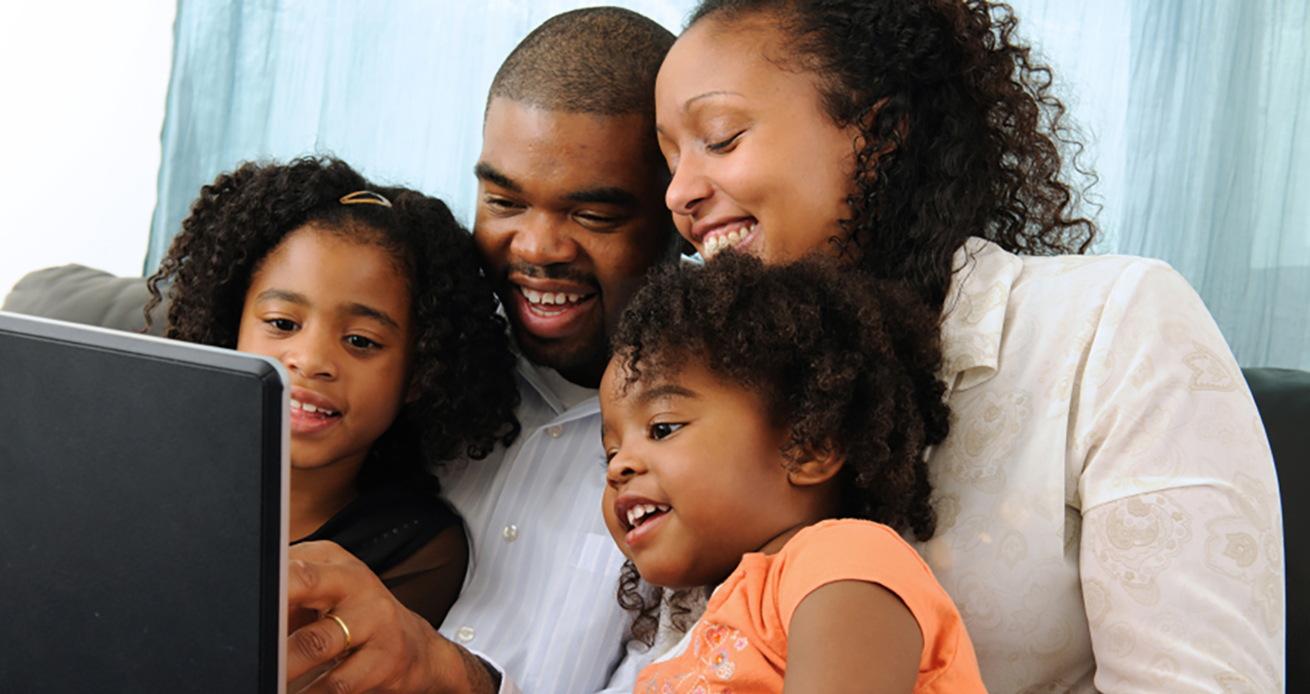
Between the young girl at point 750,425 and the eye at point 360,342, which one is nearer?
the young girl at point 750,425

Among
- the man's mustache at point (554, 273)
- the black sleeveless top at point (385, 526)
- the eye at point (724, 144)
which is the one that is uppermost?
the eye at point (724, 144)

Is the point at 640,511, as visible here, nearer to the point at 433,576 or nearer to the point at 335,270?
the point at 433,576

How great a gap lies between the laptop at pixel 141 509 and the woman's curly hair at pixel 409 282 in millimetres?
841

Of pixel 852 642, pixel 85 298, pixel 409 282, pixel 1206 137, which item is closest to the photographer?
pixel 852 642

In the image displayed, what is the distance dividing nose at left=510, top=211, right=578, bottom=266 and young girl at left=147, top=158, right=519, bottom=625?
0.35ft

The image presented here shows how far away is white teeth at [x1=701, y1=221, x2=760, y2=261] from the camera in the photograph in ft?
4.36

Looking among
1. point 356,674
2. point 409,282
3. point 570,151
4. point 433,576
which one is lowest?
point 433,576

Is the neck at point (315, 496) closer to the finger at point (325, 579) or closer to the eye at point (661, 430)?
the finger at point (325, 579)

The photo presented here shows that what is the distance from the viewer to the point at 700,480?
1.06m

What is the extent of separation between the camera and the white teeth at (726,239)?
4.36ft

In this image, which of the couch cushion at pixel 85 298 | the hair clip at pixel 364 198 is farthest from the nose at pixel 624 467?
the couch cushion at pixel 85 298

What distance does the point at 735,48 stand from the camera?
1315mm

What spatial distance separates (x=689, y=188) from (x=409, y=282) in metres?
0.49

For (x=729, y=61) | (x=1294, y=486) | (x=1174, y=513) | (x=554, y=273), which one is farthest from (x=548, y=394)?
(x=1294, y=486)
